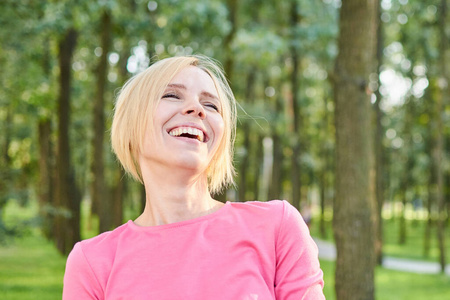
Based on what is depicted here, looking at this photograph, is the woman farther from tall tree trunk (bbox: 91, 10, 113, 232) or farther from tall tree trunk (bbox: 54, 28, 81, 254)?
tall tree trunk (bbox: 54, 28, 81, 254)

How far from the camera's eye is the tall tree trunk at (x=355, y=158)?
610cm

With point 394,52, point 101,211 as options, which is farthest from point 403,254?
point 101,211

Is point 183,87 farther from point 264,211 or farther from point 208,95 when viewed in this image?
point 264,211

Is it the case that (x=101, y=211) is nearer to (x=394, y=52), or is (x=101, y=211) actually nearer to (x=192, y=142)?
(x=192, y=142)

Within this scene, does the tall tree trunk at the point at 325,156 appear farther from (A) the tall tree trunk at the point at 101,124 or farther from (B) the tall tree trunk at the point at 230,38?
(A) the tall tree trunk at the point at 101,124

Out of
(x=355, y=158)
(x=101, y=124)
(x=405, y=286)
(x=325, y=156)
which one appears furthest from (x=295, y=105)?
(x=355, y=158)

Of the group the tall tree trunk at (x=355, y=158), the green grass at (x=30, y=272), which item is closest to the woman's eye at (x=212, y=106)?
the tall tree trunk at (x=355, y=158)

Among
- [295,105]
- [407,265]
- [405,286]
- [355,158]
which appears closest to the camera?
[355,158]

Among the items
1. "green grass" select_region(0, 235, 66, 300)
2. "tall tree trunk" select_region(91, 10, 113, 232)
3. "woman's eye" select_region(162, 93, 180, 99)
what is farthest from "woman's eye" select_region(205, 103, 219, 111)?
"tall tree trunk" select_region(91, 10, 113, 232)

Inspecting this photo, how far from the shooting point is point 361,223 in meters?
6.11

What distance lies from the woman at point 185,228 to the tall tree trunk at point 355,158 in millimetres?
4181

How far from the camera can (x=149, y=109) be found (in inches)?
76.2

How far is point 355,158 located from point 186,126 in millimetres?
4399

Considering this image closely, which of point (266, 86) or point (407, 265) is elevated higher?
point (266, 86)
